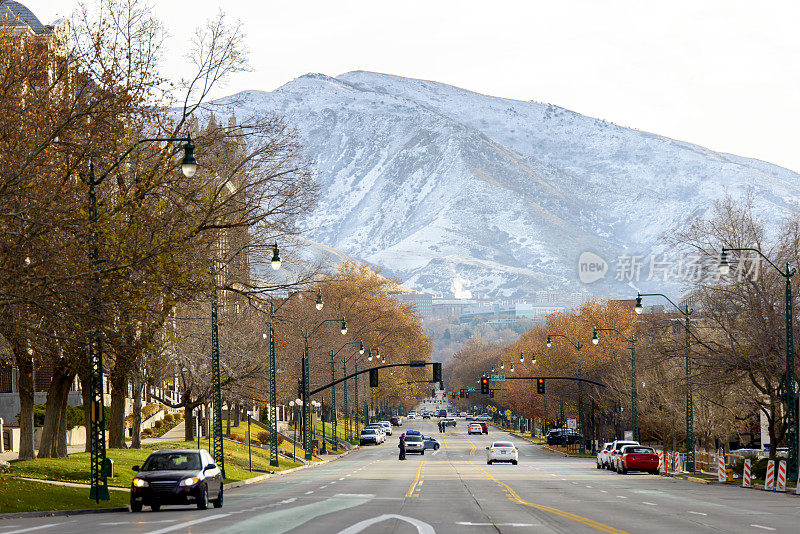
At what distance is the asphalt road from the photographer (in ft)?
80.2

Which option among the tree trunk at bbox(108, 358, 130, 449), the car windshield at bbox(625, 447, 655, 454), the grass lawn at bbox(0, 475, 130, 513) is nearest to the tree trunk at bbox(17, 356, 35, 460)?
the tree trunk at bbox(108, 358, 130, 449)

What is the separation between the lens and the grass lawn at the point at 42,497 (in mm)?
30000

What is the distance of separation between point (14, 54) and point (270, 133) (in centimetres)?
1224

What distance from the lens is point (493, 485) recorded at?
152ft

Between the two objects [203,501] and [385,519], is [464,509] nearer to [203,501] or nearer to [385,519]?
[385,519]

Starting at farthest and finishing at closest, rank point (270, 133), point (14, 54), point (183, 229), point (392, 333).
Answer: point (392, 333) < point (270, 133) < point (183, 229) < point (14, 54)

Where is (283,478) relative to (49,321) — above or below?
below

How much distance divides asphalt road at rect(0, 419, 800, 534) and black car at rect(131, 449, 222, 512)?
42cm

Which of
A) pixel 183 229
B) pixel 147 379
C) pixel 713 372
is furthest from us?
pixel 147 379

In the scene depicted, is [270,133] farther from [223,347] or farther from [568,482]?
[223,347]

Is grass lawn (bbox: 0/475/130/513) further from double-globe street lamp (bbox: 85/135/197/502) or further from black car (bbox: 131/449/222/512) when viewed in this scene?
black car (bbox: 131/449/222/512)

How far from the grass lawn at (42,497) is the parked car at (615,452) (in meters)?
33.6

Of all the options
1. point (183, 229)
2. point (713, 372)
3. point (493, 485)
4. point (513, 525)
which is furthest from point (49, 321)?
point (713, 372)

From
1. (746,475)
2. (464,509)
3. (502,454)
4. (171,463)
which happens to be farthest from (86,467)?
(502,454)
